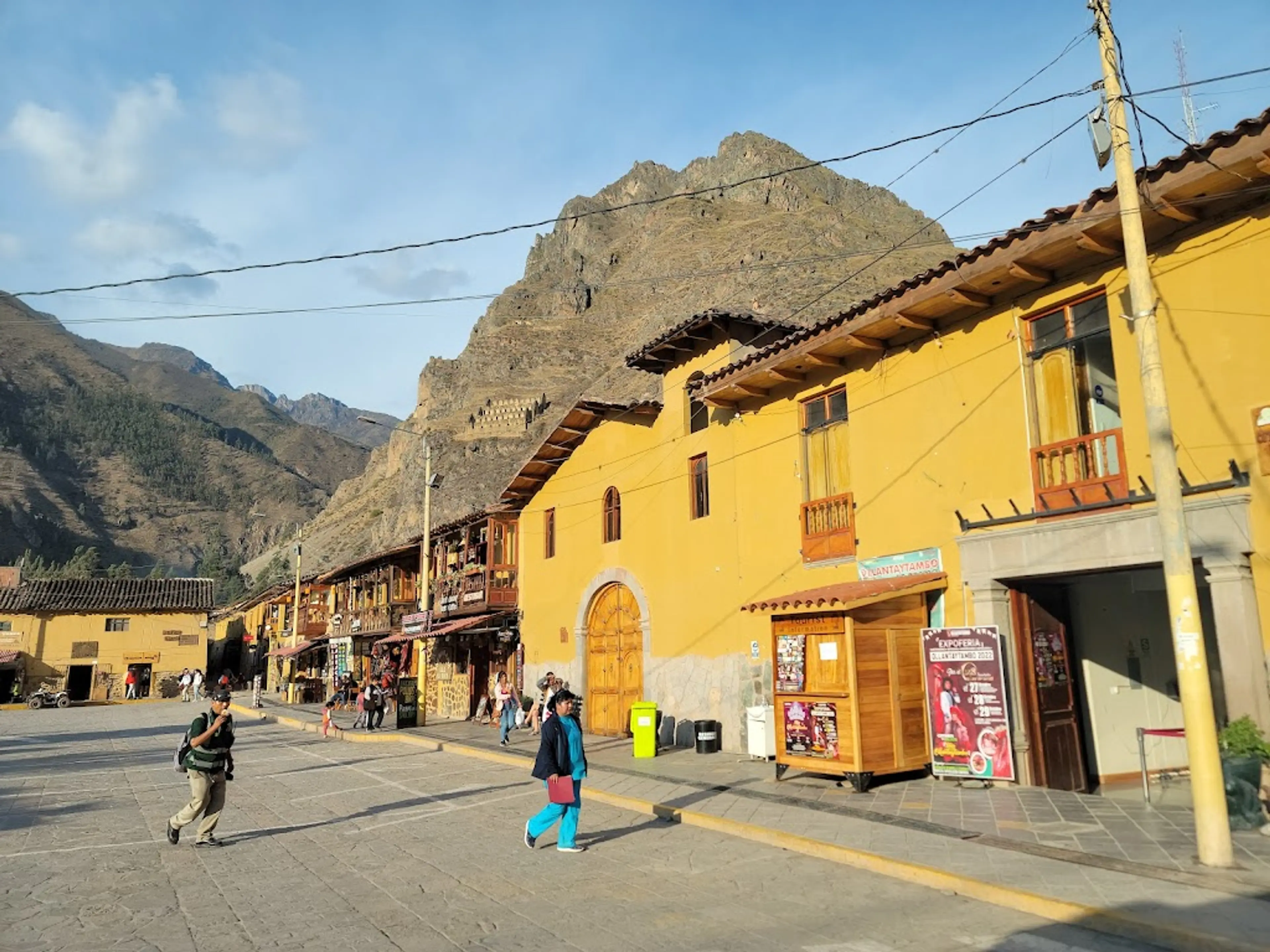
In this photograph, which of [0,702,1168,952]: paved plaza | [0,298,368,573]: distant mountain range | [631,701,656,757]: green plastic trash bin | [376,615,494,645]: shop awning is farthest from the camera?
[0,298,368,573]: distant mountain range

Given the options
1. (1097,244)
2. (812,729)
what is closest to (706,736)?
(812,729)

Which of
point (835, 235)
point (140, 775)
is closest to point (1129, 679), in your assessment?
point (140, 775)

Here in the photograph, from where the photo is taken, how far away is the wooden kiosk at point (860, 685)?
11812 mm

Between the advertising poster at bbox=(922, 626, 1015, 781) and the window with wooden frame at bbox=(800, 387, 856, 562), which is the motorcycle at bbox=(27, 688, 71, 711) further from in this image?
the advertising poster at bbox=(922, 626, 1015, 781)

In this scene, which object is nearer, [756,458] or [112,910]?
[112,910]

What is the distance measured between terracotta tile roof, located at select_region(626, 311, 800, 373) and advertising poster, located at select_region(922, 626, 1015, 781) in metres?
7.87

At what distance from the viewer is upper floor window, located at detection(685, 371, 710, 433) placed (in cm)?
1859

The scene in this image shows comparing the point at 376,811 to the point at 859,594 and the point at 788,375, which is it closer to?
the point at 859,594

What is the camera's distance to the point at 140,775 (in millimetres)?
16703

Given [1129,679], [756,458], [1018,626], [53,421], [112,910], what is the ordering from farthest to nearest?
[53,421] → [756,458] → [1129,679] → [1018,626] → [112,910]

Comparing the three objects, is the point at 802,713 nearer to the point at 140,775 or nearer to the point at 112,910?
the point at 112,910

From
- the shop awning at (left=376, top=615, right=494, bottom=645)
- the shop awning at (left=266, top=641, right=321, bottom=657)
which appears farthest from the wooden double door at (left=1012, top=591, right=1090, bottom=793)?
the shop awning at (left=266, top=641, right=321, bottom=657)

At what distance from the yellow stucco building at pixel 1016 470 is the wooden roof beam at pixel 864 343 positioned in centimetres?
6

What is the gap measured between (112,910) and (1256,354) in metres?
11.8
